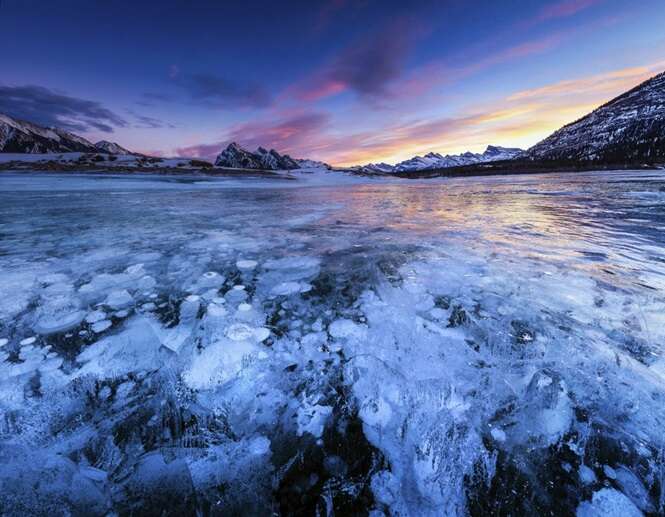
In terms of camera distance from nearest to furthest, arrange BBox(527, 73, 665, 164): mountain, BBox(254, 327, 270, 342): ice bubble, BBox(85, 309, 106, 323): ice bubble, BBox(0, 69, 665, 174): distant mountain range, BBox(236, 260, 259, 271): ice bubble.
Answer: BBox(254, 327, 270, 342): ice bubble, BBox(85, 309, 106, 323): ice bubble, BBox(236, 260, 259, 271): ice bubble, BBox(0, 69, 665, 174): distant mountain range, BBox(527, 73, 665, 164): mountain

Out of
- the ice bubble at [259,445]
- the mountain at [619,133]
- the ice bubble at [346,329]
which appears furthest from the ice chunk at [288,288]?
the mountain at [619,133]

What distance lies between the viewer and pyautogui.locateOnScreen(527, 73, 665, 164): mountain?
309ft

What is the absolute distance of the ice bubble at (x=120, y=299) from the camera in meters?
2.43

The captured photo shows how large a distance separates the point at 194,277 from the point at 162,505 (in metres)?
2.28

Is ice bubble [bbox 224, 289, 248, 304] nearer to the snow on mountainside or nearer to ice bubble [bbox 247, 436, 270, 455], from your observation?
ice bubble [bbox 247, 436, 270, 455]

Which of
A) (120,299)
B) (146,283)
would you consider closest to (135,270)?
(146,283)

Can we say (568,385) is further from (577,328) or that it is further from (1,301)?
(1,301)

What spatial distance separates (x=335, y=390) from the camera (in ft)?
5.14

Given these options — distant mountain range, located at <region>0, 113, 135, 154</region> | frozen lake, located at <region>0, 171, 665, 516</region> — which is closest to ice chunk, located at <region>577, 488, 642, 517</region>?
frozen lake, located at <region>0, 171, 665, 516</region>

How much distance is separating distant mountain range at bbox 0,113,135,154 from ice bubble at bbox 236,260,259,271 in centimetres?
9155

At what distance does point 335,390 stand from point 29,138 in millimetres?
115123

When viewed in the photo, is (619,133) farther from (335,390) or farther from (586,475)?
(335,390)

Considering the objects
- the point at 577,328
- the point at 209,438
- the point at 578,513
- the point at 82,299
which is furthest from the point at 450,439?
the point at 82,299

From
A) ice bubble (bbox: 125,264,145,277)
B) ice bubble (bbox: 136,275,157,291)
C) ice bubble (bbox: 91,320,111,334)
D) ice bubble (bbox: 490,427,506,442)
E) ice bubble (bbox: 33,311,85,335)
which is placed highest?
ice bubble (bbox: 125,264,145,277)
